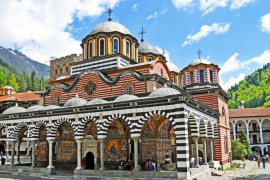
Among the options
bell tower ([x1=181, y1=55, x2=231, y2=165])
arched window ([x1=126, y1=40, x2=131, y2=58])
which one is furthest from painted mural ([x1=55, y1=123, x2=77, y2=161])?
bell tower ([x1=181, y1=55, x2=231, y2=165])

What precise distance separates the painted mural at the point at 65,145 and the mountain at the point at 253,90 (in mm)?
67482

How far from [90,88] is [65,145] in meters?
4.64

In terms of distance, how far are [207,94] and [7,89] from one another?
38.6 meters

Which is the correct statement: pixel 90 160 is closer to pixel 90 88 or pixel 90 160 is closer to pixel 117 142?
pixel 117 142

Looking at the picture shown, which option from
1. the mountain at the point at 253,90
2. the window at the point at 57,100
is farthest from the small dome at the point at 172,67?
the mountain at the point at 253,90

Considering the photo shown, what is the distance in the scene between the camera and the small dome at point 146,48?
1257 inches

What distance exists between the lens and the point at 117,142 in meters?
19.2

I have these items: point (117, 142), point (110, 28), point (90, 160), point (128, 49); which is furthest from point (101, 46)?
point (90, 160)

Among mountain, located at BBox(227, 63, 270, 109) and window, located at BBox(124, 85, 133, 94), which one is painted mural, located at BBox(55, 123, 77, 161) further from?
mountain, located at BBox(227, 63, 270, 109)

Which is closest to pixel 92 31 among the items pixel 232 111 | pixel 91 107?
pixel 91 107

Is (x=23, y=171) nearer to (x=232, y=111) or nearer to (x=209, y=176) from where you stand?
(x=209, y=176)

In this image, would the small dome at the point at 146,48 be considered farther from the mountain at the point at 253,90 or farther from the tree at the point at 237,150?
the mountain at the point at 253,90

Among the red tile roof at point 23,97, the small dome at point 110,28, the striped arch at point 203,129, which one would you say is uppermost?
the small dome at point 110,28

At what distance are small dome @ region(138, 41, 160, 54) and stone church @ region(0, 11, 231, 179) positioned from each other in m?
7.46
